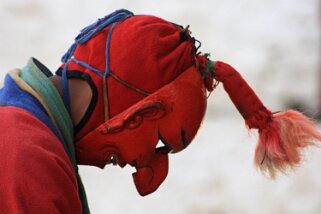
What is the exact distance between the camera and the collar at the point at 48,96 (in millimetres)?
1043

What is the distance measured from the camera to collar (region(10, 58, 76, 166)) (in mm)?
1043

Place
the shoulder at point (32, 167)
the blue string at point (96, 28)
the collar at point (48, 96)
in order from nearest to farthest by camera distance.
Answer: the shoulder at point (32, 167) → the collar at point (48, 96) → the blue string at point (96, 28)

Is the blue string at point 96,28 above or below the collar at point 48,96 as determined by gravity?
above

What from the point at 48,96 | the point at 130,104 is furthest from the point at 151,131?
the point at 48,96

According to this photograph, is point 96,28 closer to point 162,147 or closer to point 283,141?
point 162,147

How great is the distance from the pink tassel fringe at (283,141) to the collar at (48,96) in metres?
0.32

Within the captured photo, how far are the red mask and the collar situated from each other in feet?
0.15

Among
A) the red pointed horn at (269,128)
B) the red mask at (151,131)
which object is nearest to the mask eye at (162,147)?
the red mask at (151,131)

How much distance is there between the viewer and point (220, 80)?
120cm

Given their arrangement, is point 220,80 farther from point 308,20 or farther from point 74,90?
point 308,20

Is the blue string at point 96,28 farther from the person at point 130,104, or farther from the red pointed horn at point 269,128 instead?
the red pointed horn at point 269,128

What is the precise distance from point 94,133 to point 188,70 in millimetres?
180

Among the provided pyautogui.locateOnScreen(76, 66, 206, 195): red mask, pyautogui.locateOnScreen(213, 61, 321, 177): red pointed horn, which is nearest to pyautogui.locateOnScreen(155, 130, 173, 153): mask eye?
pyautogui.locateOnScreen(76, 66, 206, 195): red mask

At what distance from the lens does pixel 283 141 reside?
1.19m
